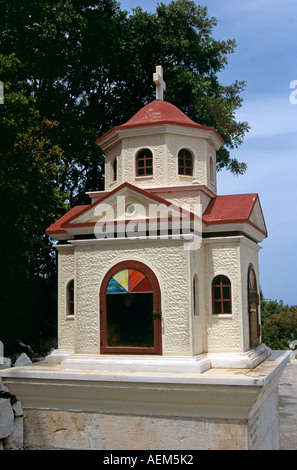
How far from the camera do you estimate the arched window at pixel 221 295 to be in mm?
9047

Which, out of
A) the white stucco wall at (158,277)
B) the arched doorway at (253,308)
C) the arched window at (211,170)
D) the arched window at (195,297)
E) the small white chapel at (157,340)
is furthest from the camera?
the arched window at (211,170)

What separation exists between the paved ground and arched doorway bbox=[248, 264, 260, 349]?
19.4 feet

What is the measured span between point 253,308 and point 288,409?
10872mm

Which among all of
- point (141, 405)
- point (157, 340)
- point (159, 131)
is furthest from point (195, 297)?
point (159, 131)

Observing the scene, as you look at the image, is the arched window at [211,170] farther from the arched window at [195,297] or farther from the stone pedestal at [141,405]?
the stone pedestal at [141,405]

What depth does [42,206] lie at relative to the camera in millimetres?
16172

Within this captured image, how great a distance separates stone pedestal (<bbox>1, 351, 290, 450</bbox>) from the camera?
7.50 m

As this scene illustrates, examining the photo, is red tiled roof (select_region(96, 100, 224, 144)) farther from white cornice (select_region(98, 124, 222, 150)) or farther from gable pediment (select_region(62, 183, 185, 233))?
gable pediment (select_region(62, 183, 185, 233))

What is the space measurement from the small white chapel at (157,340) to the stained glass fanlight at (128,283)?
0.02m

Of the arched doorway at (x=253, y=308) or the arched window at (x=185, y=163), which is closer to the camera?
the arched doorway at (x=253, y=308)

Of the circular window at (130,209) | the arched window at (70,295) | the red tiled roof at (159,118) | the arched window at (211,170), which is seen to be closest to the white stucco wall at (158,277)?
the circular window at (130,209)

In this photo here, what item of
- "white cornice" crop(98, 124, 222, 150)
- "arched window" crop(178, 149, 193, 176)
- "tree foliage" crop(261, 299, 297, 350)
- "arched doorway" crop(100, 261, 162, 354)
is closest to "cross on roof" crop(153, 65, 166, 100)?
"white cornice" crop(98, 124, 222, 150)

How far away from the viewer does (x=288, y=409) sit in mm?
18969

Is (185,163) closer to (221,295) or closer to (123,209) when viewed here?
(123,209)
